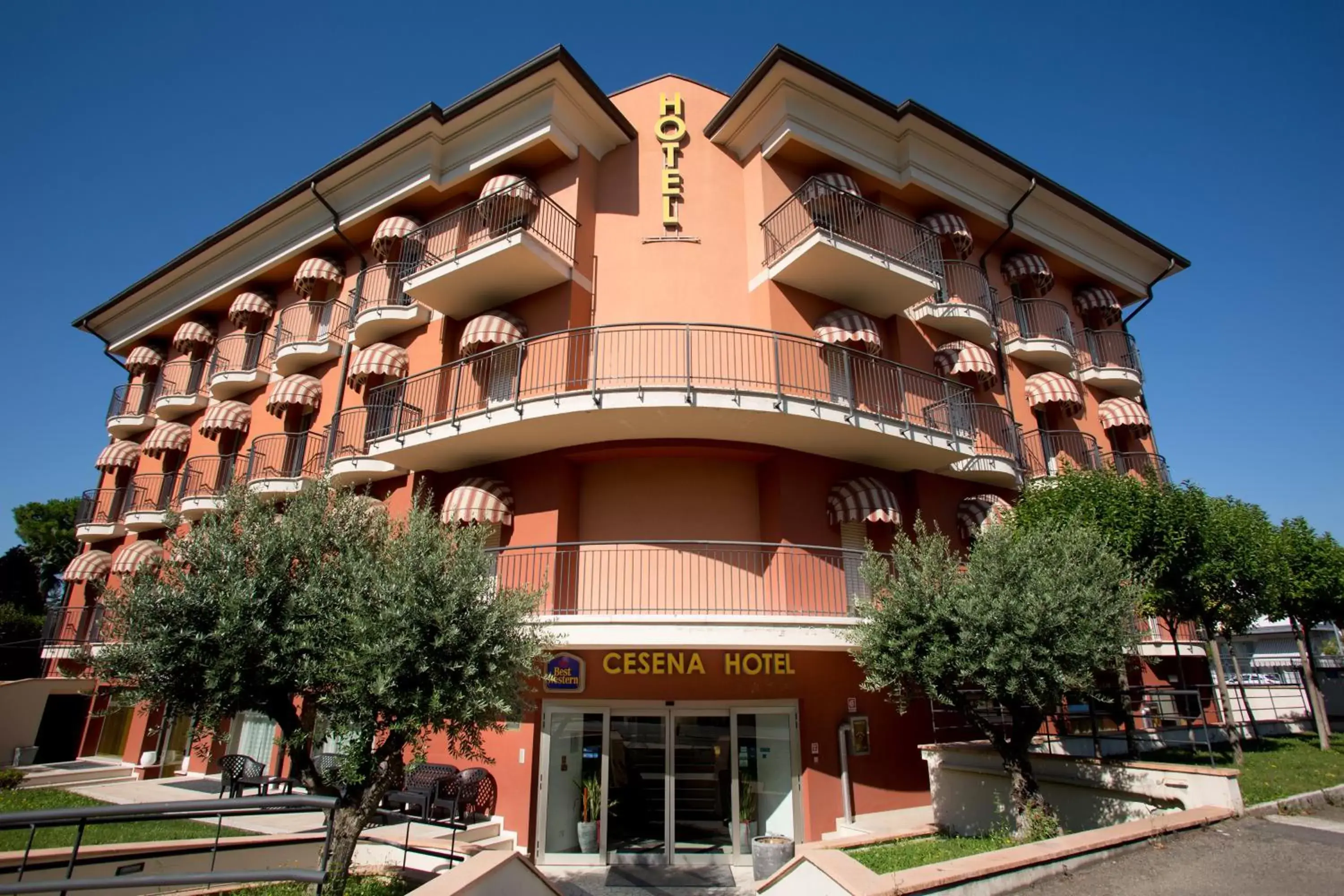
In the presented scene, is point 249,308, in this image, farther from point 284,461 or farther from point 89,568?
point 89,568

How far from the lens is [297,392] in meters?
19.0

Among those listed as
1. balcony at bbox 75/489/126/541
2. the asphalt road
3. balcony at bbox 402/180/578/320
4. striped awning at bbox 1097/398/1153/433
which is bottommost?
the asphalt road

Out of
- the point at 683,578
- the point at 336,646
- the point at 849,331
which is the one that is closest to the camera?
the point at 336,646

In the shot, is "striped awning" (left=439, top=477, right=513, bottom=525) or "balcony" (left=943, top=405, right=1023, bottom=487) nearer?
"striped awning" (left=439, top=477, right=513, bottom=525)

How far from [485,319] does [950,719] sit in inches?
556

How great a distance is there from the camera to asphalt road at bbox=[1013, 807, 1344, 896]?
7027 millimetres

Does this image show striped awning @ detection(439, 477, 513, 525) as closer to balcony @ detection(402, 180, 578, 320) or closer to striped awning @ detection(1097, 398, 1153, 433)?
balcony @ detection(402, 180, 578, 320)

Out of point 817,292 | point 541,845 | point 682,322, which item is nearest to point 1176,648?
point 817,292

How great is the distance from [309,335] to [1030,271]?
71.4 feet

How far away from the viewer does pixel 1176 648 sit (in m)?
13.6

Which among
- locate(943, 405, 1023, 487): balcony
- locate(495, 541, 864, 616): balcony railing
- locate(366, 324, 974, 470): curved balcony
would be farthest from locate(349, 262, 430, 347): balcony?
locate(943, 405, 1023, 487): balcony

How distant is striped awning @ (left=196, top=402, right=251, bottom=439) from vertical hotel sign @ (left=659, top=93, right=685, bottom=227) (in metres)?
14.9

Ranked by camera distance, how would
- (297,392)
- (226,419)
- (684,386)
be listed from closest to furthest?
(684,386)
(297,392)
(226,419)

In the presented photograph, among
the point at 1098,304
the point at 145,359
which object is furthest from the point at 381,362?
the point at 1098,304
